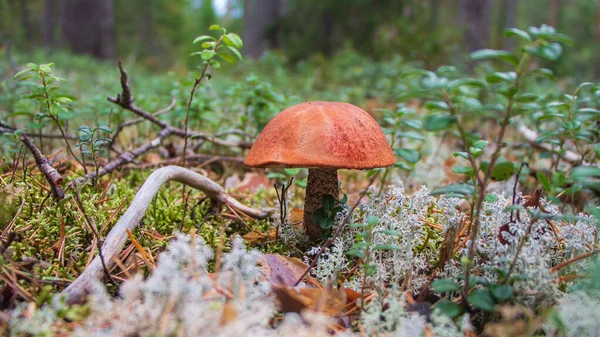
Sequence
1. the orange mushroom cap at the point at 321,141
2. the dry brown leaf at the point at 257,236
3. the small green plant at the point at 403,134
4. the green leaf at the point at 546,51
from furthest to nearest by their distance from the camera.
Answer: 1. the dry brown leaf at the point at 257,236
2. the small green plant at the point at 403,134
3. the orange mushroom cap at the point at 321,141
4. the green leaf at the point at 546,51

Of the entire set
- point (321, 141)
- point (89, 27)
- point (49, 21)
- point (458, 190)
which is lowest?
point (458, 190)

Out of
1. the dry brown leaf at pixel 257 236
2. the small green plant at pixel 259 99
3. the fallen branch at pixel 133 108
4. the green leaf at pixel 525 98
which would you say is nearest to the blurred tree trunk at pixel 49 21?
the small green plant at pixel 259 99

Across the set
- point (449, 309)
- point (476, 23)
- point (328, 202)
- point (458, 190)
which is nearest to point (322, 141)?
point (328, 202)

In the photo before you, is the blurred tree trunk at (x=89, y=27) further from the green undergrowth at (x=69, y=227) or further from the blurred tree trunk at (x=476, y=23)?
the green undergrowth at (x=69, y=227)

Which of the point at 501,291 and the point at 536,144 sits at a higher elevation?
the point at 536,144

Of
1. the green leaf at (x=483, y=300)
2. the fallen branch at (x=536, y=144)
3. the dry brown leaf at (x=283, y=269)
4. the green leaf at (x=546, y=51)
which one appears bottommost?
the dry brown leaf at (x=283, y=269)

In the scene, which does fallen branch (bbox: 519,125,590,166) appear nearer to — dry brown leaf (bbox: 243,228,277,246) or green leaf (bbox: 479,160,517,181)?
green leaf (bbox: 479,160,517,181)

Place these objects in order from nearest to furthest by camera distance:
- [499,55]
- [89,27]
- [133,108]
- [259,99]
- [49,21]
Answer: [499,55], [133,108], [259,99], [89,27], [49,21]

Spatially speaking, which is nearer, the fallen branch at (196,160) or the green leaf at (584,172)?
the green leaf at (584,172)

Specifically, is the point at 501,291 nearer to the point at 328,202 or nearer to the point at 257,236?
the point at 328,202
